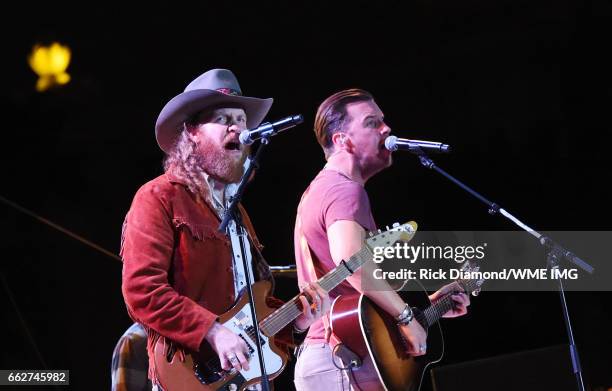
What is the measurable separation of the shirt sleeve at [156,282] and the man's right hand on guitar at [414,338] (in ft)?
3.68

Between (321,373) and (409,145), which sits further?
(409,145)

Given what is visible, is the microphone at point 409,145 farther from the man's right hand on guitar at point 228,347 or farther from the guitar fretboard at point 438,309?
the man's right hand on guitar at point 228,347

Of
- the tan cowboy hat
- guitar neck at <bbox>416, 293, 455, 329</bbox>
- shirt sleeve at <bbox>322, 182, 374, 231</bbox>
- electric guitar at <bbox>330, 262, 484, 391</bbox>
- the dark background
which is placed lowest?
electric guitar at <bbox>330, 262, 484, 391</bbox>

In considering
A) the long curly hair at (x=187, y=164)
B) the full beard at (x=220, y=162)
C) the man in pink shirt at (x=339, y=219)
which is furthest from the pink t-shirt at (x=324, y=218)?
the long curly hair at (x=187, y=164)

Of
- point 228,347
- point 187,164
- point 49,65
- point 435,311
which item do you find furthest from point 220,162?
point 49,65

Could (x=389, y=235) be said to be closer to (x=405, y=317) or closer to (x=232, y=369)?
(x=405, y=317)

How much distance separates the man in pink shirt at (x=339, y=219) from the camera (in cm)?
306

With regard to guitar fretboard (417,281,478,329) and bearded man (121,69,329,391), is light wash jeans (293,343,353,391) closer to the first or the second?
bearded man (121,69,329,391)

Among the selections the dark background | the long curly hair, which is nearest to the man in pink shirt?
the long curly hair

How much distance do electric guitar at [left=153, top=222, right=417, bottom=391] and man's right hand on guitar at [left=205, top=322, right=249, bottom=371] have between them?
1.9 inches

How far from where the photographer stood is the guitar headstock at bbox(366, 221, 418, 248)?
3242 mm

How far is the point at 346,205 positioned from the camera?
10.3 feet

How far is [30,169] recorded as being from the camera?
15.6ft

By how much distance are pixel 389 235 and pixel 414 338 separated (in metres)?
0.49
